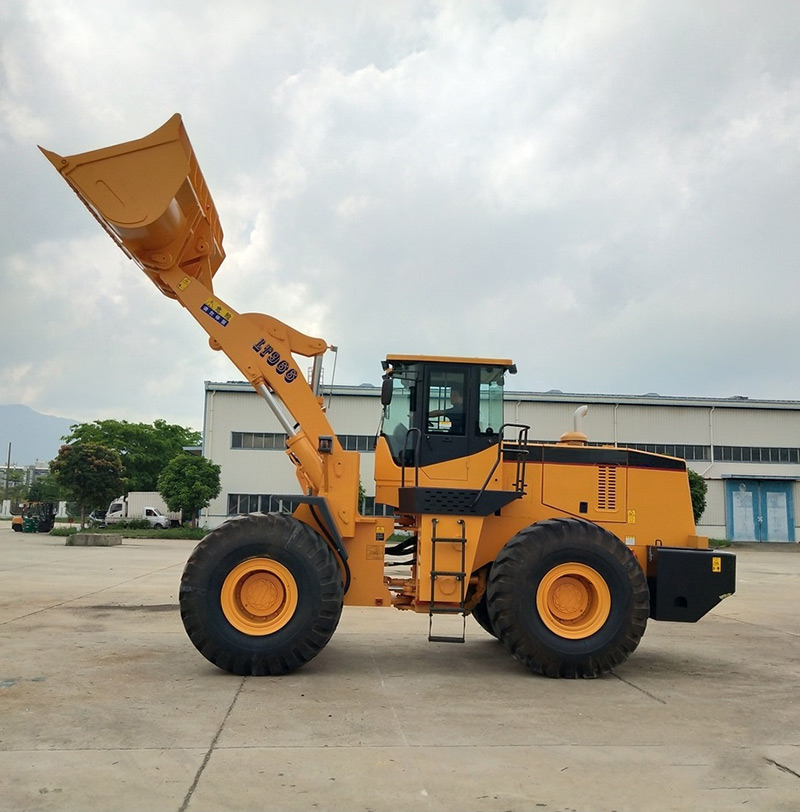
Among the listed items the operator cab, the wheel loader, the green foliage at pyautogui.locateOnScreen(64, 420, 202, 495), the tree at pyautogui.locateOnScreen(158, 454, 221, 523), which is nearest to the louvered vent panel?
the wheel loader

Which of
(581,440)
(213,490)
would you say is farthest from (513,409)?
(581,440)

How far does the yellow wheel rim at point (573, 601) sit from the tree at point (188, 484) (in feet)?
110

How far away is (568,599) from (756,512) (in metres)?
41.2

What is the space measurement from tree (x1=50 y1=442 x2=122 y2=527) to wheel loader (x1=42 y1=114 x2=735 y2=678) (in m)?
27.6

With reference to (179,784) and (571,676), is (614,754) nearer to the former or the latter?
(571,676)

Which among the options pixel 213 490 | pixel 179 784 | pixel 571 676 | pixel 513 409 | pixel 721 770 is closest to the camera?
pixel 179 784

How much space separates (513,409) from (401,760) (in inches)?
1538

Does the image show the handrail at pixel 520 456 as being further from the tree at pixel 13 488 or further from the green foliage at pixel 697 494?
the tree at pixel 13 488

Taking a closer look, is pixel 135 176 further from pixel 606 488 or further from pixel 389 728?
pixel 606 488

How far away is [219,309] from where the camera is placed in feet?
28.7

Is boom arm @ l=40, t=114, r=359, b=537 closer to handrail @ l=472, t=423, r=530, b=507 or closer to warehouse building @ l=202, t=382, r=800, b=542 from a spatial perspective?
handrail @ l=472, t=423, r=530, b=507

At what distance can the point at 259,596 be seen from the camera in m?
7.75

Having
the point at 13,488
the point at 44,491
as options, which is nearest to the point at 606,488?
the point at 44,491

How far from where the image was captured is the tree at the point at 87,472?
34.0m
